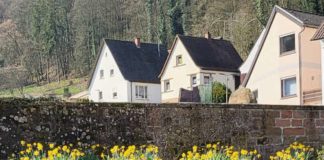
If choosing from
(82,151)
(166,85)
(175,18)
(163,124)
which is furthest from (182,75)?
(82,151)

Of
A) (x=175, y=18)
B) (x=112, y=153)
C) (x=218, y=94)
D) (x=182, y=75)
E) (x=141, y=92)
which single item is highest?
(x=175, y=18)

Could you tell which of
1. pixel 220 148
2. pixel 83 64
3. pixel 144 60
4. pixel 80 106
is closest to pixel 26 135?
pixel 80 106

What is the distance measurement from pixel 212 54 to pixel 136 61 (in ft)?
29.9

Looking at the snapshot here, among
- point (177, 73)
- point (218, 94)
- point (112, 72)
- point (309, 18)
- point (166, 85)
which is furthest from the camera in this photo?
point (112, 72)

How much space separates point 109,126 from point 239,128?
7.30ft

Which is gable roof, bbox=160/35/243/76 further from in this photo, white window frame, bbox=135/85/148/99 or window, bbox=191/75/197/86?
white window frame, bbox=135/85/148/99

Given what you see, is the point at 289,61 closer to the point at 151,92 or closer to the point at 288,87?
the point at 288,87

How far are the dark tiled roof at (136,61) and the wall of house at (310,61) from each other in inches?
956

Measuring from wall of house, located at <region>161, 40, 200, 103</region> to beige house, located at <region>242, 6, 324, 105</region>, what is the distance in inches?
529

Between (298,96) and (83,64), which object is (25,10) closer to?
(83,64)

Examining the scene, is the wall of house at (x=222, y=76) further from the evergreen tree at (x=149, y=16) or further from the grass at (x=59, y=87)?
the grass at (x=59, y=87)

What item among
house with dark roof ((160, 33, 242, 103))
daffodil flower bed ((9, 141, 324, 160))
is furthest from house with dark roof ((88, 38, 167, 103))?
daffodil flower bed ((9, 141, 324, 160))

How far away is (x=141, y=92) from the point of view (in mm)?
51438

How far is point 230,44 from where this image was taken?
158 feet
